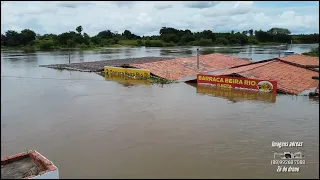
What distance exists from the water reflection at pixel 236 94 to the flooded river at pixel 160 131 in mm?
71

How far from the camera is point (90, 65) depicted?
122 ft

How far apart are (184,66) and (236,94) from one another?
13631 millimetres

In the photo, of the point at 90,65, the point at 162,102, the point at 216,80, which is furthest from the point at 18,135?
the point at 90,65

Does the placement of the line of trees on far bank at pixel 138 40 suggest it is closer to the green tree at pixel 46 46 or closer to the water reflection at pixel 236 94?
the green tree at pixel 46 46

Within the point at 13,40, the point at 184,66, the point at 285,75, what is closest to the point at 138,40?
the point at 13,40

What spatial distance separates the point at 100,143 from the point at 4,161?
4.71 metres

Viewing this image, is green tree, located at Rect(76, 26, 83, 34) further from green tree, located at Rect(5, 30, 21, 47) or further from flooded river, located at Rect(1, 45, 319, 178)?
flooded river, located at Rect(1, 45, 319, 178)

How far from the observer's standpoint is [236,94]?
20.5 meters

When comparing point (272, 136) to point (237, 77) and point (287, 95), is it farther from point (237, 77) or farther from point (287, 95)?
point (237, 77)

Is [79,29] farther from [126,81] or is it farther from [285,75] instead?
[285,75]

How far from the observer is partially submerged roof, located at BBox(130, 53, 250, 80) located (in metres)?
29.4

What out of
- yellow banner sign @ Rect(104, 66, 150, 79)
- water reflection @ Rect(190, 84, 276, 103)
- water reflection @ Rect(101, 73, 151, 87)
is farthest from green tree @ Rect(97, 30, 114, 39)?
water reflection @ Rect(190, 84, 276, 103)

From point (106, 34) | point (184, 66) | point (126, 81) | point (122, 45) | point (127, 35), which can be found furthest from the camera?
point (127, 35)

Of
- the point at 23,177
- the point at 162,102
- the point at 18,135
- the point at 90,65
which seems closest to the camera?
the point at 23,177
